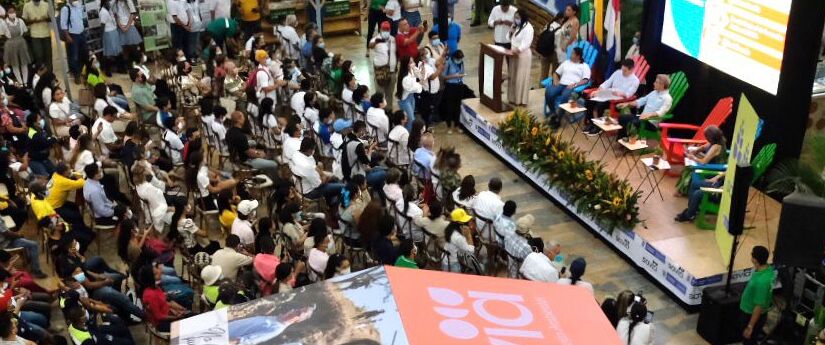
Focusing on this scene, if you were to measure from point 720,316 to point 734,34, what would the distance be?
3.67 metres

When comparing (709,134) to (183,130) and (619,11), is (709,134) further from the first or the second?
(183,130)

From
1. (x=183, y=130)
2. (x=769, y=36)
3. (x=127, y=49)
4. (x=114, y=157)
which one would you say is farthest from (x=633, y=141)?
(x=127, y=49)

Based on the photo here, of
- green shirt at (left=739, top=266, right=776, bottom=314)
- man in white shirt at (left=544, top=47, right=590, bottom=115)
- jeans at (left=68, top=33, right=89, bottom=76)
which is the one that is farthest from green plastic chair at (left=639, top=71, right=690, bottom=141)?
jeans at (left=68, top=33, right=89, bottom=76)

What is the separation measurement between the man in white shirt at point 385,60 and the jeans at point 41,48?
16.5 feet

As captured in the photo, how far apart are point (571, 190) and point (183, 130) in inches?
172

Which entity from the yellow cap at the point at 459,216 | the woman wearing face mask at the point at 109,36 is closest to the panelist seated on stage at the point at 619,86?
the yellow cap at the point at 459,216

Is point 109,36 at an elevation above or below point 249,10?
below

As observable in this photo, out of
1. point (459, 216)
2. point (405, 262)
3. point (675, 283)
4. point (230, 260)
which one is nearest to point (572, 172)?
point (675, 283)

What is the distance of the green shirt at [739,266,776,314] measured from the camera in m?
7.46

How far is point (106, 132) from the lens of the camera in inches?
405

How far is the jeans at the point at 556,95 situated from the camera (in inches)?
460

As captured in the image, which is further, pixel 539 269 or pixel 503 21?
pixel 503 21

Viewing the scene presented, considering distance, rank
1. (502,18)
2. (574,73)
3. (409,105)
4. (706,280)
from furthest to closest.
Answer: (502,18), (409,105), (574,73), (706,280)

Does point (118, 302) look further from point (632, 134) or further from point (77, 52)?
point (77, 52)
